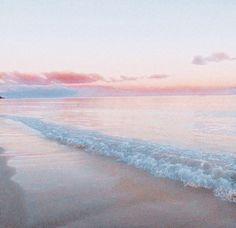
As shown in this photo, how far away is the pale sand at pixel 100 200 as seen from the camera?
6.27 m

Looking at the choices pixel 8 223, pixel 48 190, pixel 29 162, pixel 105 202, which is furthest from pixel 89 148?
A: pixel 8 223

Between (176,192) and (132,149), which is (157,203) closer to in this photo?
(176,192)

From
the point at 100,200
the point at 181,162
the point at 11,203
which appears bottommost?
the point at 181,162

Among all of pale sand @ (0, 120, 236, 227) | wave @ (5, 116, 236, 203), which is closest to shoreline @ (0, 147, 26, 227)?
pale sand @ (0, 120, 236, 227)

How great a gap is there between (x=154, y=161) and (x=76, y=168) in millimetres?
2415

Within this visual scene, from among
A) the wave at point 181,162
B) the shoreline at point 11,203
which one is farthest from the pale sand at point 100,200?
the wave at point 181,162

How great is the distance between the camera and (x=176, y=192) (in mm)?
8070

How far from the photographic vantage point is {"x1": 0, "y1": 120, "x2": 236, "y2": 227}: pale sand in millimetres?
6270

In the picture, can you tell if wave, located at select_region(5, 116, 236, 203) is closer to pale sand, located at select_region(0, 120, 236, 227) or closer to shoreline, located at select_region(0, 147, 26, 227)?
pale sand, located at select_region(0, 120, 236, 227)

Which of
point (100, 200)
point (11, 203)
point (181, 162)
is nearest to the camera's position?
point (11, 203)

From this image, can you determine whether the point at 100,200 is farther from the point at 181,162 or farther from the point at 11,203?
the point at 181,162

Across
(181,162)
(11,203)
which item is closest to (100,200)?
(11,203)

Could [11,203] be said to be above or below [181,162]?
above

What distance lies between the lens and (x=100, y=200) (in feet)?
24.5
